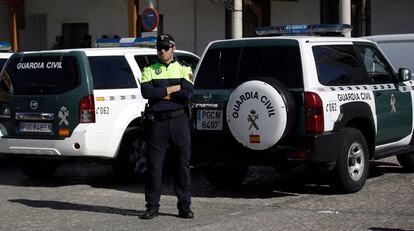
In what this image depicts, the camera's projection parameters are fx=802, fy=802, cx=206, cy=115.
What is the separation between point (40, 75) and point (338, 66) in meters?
3.66

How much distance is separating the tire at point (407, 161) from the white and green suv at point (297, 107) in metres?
0.81

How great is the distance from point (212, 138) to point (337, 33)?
248 centimetres

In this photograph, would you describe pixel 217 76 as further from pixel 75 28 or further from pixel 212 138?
pixel 75 28

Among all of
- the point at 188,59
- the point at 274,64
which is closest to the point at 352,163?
the point at 274,64

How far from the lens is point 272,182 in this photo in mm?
10156

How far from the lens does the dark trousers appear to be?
7.66m

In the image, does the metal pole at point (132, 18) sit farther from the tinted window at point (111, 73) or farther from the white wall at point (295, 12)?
the tinted window at point (111, 73)

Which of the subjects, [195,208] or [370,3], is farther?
[370,3]

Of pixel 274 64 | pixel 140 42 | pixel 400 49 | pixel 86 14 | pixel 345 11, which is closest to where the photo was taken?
pixel 274 64

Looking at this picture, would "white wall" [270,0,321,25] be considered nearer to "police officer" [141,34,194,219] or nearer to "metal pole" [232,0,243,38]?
"metal pole" [232,0,243,38]

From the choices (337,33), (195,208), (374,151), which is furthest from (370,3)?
(195,208)

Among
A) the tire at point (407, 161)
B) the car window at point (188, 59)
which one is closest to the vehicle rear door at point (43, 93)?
the car window at point (188, 59)

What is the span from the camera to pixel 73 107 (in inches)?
376

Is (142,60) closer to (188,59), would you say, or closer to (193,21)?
(188,59)
